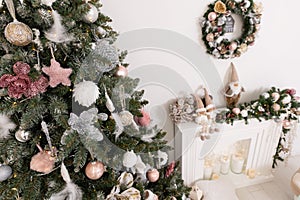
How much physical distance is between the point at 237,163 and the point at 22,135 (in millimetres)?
1748

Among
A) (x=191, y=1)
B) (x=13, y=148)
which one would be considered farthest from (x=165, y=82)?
(x=13, y=148)

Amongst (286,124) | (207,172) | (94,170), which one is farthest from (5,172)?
(286,124)

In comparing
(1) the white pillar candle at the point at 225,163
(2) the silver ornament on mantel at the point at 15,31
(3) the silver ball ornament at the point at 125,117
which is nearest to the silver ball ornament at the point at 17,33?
(2) the silver ornament on mantel at the point at 15,31

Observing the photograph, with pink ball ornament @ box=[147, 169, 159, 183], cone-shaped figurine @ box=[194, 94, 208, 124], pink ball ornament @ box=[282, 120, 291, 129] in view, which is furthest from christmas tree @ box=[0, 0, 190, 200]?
pink ball ornament @ box=[282, 120, 291, 129]

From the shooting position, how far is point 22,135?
874mm

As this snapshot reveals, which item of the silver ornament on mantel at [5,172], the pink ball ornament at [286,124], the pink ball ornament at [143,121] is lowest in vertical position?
the pink ball ornament at [286,124]

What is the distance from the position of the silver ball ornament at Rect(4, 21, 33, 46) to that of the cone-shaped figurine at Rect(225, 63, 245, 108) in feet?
4.37

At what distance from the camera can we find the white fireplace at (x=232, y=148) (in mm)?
1809

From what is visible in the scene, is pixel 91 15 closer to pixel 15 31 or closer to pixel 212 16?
pixel 15 31

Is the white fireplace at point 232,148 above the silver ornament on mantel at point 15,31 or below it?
below

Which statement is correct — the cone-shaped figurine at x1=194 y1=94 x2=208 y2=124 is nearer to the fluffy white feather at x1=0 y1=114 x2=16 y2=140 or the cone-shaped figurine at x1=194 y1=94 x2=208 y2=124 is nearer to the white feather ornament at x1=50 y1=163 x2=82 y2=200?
the white feather ornament at x1=50 y1=163 x2=82 y2=200

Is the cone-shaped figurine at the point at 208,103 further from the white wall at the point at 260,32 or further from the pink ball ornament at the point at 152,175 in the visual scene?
the pink ball ornament at the point at 152,175

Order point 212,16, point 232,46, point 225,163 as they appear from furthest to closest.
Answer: point 225,163 → point 232,46 → point 212,16

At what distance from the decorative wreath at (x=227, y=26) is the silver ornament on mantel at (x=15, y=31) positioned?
1.06 meters
